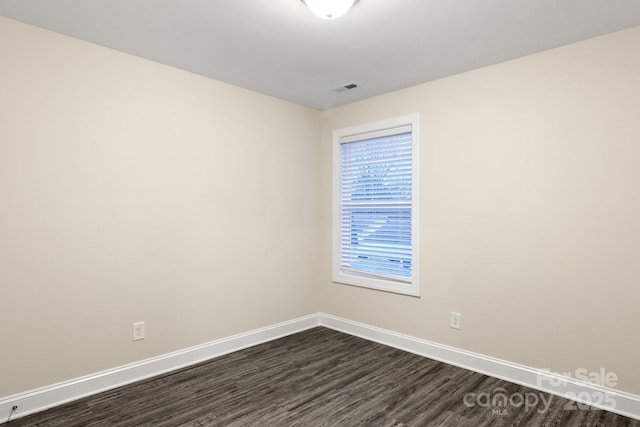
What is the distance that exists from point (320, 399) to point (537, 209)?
2.11 meters

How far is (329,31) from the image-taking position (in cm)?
237

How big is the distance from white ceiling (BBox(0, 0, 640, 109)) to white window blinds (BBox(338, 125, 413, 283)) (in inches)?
31.1

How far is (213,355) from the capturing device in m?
3.20

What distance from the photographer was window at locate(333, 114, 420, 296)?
342cm

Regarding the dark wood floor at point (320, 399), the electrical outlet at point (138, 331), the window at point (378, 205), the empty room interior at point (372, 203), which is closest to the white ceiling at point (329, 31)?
the empty room interior at point (372, 203)

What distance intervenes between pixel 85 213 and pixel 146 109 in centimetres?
92

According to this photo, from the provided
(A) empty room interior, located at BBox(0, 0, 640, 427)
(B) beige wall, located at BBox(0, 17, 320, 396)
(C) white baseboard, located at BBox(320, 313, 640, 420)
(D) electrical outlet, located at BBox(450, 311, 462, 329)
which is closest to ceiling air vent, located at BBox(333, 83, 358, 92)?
(A) empty room interior, located at BBox(0, 0, 640, 427)

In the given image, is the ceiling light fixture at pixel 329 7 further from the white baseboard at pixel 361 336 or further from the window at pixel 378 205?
the white baseboard at pixel 361 336

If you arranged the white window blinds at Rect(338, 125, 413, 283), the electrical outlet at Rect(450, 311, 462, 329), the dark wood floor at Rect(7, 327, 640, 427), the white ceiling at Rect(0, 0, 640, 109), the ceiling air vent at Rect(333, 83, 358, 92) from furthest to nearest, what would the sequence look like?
the white window blinds at Rect(338, 125, 413, 283) < the ceiling air vent at Rect(333, 83, 358, 92) < the electrical outlet at Rect(450, 311, 462, 329) < the dark wood floor at Rect(7, 327, 640, 427) < the white ceiling at Rect(0, 0, 640, 109)

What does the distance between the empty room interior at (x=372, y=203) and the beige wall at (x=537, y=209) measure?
0.01m

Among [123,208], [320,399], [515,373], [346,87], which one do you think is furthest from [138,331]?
[515,373]

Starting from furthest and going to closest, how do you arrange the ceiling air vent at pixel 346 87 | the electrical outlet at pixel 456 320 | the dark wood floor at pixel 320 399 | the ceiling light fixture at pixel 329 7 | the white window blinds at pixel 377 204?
1. the white window blinds at pixel 377 204
2. the ceiling air vent at pixel 346 87
3. the electrical outlet at pixel 456 320
4. the dark wood floor at pixel 320 399
5. the ceiling light fixture at pixel 329 7

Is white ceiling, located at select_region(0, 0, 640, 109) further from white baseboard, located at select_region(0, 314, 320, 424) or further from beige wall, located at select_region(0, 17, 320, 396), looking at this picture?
white baseboard, located at select_region(0, 314, 320, 424)

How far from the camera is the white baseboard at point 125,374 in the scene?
226 centimetres
